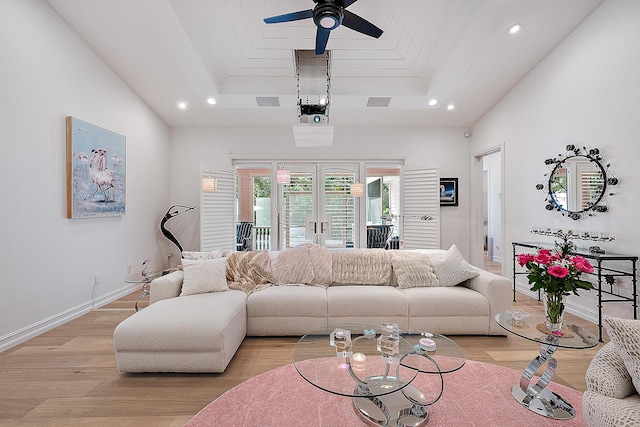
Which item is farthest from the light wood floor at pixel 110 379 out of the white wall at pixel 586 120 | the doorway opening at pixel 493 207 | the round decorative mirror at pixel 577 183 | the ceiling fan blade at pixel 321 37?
the doorway opening at pixel 493 207

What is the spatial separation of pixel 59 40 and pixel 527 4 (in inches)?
196

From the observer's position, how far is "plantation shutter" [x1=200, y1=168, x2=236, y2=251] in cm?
520

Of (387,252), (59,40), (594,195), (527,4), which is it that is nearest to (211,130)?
(59,40)

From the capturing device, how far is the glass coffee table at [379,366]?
1.61m

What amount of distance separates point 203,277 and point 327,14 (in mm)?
2602

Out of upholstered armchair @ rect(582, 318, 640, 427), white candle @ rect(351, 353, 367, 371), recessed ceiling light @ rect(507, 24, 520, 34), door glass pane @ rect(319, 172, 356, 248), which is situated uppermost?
recessed ceiling light @ rect(507, 24, 520, 34)

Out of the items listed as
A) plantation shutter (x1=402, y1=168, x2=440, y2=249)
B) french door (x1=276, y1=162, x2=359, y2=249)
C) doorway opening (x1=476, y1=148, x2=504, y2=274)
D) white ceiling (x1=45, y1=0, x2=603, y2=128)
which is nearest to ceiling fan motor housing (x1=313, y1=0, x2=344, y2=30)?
white ceiling (x1=45, y1=0, x2=603, y2=128)

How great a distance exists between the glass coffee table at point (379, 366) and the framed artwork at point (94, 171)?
3.26 meters

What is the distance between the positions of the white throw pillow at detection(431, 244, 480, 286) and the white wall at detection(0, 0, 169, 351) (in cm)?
412

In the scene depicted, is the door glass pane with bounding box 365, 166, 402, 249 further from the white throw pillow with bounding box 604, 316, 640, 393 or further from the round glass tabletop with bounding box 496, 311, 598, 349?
the white throw pillow with bounding box 604, 316, 640, 393

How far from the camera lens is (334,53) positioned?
4.07m

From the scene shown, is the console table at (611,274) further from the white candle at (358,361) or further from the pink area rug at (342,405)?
the white candle at (358,361)

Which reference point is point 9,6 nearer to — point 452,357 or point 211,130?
point 211,130

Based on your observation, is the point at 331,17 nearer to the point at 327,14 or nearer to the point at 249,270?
the point at 327,14
